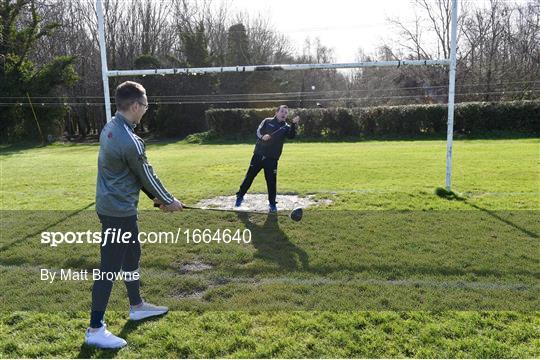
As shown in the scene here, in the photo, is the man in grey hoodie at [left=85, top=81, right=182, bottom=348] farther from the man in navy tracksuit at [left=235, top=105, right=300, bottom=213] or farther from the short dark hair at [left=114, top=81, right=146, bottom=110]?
the man in navy tracksuit at [left=235, top=105, right=300, bottom=213]

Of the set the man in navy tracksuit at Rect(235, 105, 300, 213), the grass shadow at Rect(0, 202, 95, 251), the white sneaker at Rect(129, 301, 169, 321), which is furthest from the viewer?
the man in navy tracksuit at Rect(235, 105, 300, 213)

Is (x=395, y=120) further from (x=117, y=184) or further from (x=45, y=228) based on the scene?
(x=117, y=184)

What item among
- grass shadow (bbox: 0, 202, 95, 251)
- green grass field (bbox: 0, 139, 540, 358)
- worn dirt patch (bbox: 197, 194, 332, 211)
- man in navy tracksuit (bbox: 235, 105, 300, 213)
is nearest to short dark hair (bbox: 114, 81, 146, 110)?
green grass field (bbox: 0, 139, 540, 358)

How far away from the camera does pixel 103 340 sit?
11.4 ft

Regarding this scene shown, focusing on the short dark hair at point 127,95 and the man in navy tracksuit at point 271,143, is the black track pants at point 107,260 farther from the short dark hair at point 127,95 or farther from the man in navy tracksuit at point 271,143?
the man in navy tracksuit at point 271,143

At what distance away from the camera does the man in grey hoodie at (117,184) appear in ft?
11.2

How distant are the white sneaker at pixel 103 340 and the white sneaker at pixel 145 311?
417 mm

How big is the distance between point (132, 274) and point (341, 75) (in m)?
48.9

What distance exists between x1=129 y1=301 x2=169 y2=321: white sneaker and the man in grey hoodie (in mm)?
395

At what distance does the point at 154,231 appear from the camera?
698 cm

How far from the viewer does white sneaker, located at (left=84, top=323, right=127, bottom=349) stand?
347 cm

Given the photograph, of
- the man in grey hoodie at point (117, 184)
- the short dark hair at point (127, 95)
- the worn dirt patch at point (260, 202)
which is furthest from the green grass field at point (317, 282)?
the short dark hair at point (127, 95)

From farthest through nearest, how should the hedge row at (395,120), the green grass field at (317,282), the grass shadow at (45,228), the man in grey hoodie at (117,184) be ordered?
the hedge row at (395,120) < the grass shadow at (45,228) < the green grass field at (317,282) < the man in grey hoodie at (117,184)

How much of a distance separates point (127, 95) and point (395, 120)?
26.5 m
